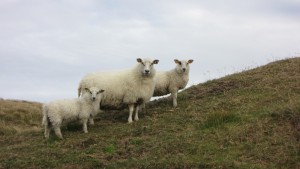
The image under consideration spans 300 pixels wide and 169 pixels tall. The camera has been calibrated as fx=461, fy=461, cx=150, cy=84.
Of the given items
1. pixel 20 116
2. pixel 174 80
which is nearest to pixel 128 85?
pixel 174 80

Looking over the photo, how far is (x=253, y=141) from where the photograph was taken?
1330 cm

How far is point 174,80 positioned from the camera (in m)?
19.5

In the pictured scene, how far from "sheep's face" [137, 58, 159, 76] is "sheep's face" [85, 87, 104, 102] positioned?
75.7 inches

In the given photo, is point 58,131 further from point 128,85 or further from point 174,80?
point 174,80

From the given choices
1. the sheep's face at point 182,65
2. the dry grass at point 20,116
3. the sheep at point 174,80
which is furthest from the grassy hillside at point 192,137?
the dry grass at point 20,116

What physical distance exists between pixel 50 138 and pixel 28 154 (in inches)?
71.9

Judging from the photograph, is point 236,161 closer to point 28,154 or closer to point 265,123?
point 265,123

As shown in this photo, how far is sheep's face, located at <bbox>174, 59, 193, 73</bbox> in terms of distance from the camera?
19.4 metres

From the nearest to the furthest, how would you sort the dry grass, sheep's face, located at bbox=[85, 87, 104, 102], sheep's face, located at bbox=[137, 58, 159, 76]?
sheep's face, located at bbox=[85, 87, 104, 102], sheep's face, located at bbox=[137, 58, 159, 76], the dry grass

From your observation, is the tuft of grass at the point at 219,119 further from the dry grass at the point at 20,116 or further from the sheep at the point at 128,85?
the dry grass at the point at 20,116

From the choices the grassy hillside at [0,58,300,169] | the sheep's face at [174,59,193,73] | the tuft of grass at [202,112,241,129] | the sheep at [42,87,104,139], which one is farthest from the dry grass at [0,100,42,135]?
the tuft of grass at [202,112,241,129]

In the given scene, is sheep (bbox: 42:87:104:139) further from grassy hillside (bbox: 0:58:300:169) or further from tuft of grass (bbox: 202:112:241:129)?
tuft of grass (bbox: 202:112:241:129)

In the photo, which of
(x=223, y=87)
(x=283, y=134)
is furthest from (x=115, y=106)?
(x=283, y=134)

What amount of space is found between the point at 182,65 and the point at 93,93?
14.6 feet
